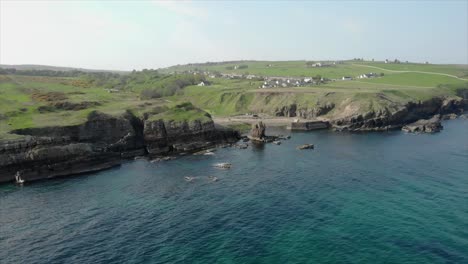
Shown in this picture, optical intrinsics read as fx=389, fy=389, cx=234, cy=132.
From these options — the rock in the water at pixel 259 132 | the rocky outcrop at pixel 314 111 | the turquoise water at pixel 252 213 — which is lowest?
the turquoise water at pixel 252 213

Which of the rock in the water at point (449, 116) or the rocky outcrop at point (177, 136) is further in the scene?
the rock in the water at point (449, 116)

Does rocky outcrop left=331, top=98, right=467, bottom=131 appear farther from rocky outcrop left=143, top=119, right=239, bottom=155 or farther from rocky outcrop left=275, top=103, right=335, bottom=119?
rocky outcrop left=143, top=119, right=239, bottom=155

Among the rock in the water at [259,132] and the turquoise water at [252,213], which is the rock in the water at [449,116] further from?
the rock in the water at [259,132]

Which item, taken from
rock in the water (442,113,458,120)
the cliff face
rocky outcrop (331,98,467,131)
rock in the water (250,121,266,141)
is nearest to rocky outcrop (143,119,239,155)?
the cliff face

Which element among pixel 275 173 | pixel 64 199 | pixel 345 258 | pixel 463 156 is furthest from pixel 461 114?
pixel 64 199

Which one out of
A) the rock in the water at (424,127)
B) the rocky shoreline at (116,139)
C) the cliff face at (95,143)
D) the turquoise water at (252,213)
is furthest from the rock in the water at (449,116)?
the cliff face at (95,143)
